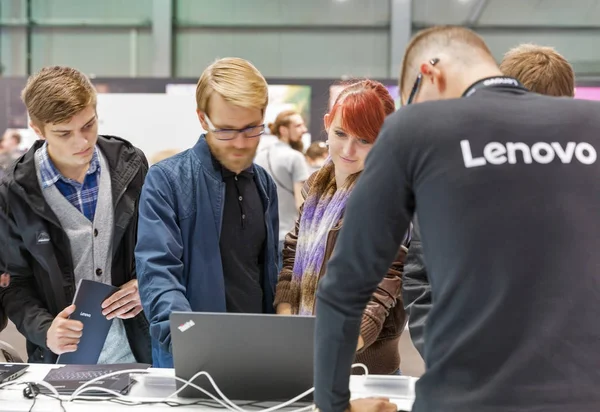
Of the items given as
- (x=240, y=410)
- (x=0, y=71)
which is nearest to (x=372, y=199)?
(x=240, y=410)

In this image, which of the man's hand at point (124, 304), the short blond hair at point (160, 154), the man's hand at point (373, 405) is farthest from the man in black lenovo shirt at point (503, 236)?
the short blond hair at point (160, 154)

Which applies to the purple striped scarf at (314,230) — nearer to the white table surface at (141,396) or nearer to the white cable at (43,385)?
the white table surface at (141,396)

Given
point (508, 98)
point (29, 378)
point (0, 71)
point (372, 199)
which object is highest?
point (0, 71)

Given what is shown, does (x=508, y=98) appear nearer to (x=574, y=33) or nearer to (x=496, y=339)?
(x=496, y=339)

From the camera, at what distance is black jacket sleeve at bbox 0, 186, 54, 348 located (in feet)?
7.22

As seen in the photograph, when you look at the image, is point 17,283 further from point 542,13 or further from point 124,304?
point 542,13

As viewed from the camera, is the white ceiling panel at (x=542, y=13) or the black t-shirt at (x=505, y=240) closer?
the black t-shirt at (x=505, y=240)

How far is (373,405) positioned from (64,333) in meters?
1.02

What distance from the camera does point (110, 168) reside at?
2367 mm

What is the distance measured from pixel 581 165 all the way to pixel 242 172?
112 centimetres

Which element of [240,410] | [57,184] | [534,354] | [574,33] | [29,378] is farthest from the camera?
A: [574,33]

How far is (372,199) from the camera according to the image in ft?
3.61

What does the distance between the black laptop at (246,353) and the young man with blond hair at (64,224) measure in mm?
589

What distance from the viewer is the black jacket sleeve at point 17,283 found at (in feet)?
7.22
